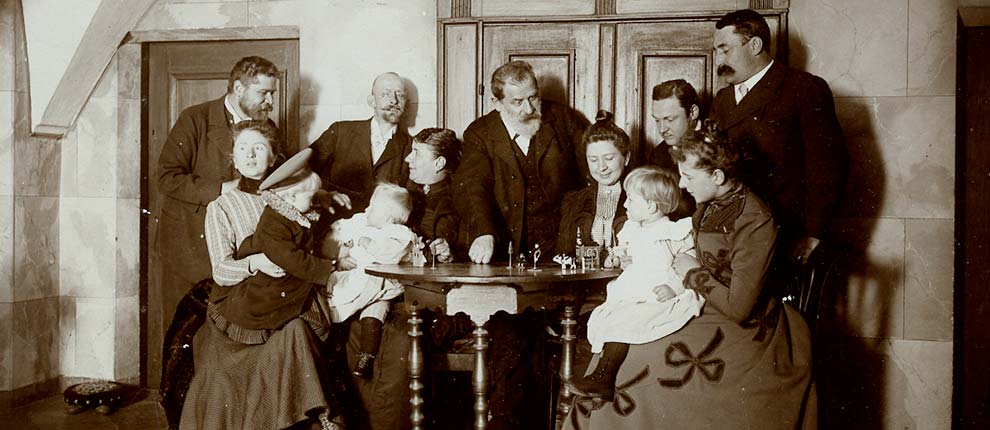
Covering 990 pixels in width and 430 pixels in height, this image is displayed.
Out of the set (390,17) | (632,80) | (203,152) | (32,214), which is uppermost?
(390,17)

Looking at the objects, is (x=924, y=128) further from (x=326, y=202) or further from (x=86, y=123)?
(x=86, y=123)

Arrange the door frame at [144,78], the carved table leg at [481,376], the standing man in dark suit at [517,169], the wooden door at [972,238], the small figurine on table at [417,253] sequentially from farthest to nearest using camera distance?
the door frame at [144,78]
the wooden door at [972,238]
the standing man in dark suit at [517,169]
the small figurine on table at [417,253]
the carved table leg at [481,376]

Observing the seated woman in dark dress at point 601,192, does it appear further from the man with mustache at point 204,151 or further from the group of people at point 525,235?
the man with mustache at point 204,151

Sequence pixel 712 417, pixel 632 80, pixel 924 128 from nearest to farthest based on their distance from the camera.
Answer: pixel 712 417 < pixel 924 128 < pixel 632 80

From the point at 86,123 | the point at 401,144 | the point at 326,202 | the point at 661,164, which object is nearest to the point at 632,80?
the point at 661,164

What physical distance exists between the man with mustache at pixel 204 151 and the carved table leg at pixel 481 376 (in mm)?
1847

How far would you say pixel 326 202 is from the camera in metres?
4.50

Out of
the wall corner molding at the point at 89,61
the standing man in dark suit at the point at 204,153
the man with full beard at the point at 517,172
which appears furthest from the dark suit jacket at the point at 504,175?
the wall corner molding at the point at 89,61

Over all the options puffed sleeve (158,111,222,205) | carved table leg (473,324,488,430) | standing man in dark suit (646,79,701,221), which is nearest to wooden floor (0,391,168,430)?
puffed sleeve (158,111,222,205)

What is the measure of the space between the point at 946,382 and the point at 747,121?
80.0 inches

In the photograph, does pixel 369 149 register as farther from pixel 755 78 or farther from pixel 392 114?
pixel 755 78

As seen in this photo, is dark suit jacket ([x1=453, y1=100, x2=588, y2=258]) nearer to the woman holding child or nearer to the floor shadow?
the woman holding child

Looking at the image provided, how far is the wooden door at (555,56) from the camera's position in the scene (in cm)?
529

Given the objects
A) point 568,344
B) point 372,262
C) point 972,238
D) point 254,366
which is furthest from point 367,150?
point 972,238
